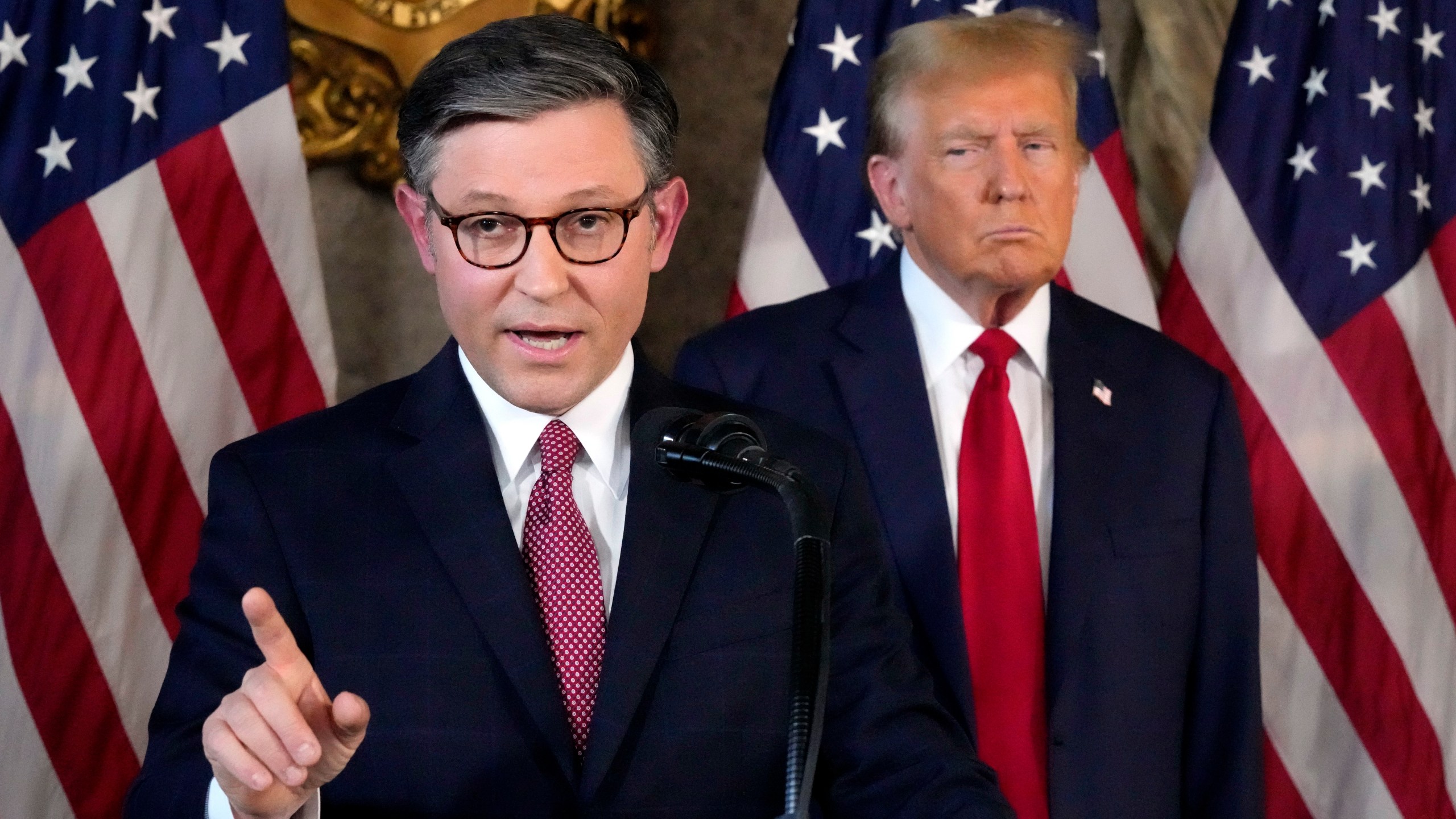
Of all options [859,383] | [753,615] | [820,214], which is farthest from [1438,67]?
[753,615]

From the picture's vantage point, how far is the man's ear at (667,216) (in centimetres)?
169

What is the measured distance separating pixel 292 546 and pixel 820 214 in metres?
1.68

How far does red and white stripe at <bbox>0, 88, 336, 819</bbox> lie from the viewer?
250 centimetres

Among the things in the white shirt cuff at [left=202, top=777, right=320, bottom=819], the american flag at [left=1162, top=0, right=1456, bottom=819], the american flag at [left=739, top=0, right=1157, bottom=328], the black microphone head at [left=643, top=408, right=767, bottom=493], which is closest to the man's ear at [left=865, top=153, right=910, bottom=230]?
the american flag at [left=739, top=0, right=1157, bottom=328]

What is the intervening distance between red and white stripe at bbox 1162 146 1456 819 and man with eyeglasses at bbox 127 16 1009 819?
5.32 feet

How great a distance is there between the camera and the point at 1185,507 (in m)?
2.34

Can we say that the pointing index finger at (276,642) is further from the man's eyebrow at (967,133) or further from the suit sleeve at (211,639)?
the man's eyebrow at (967,133)

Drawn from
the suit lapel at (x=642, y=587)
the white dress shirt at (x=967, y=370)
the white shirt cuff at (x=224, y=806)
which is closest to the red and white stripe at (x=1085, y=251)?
the white dress shirt at (x=967, y=370)

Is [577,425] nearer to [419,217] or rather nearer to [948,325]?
[419,217]

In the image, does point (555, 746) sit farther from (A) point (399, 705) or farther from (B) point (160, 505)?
(B) point (160, 505)

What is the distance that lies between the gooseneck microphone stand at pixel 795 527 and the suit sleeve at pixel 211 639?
0.56 m

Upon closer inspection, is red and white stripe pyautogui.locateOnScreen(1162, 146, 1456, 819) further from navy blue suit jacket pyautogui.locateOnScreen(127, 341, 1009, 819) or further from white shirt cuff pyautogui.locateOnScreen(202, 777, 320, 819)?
white shirt cuff pyautogui.locateOnScreen(202, 777, 320, 819)

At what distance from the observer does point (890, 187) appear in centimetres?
246

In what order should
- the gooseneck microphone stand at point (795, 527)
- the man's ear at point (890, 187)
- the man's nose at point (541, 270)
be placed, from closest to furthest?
the gooseneck microphone stand at point (795, 527) → the man's nose at point (541, 270) → the man's ear at point (890, 187)
